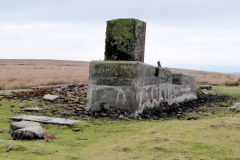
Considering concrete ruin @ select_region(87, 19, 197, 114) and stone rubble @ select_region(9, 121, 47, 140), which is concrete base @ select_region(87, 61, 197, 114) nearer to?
concrete ruin @ select_region(87, 19, 197, 114)

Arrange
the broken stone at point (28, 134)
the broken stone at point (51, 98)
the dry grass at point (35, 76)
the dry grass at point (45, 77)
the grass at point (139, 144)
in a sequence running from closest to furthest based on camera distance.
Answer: the grass at point (139, 144), the broken stone at point (28, 134), the broken stone at point (51, 98), the dry grass at point (35, 76), the dry grass at point (45, 77)

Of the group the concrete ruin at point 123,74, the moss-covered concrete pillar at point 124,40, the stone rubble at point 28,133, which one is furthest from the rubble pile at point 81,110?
the stone rubble at point 28,133

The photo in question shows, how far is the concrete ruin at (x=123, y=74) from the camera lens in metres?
6.77

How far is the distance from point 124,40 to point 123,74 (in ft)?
3.13

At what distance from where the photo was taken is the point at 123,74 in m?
6.81

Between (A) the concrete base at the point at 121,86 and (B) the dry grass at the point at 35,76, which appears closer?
(A) the concrete base at the point at 121,86

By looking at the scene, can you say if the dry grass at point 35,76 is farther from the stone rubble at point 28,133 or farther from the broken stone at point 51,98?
the stone rubble at point 28,133

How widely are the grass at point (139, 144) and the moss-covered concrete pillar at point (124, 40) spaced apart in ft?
8.23

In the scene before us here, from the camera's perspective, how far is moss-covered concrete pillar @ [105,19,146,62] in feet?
23.7

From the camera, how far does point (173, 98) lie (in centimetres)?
991

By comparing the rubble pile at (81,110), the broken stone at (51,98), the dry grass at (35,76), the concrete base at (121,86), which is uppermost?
the concrete base at (121,86)

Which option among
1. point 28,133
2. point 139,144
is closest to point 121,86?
point 28,133

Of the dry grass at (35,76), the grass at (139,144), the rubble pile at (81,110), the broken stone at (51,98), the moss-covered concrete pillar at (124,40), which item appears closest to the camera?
the grass at (139,144)

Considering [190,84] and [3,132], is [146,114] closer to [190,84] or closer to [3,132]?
[3,132]
